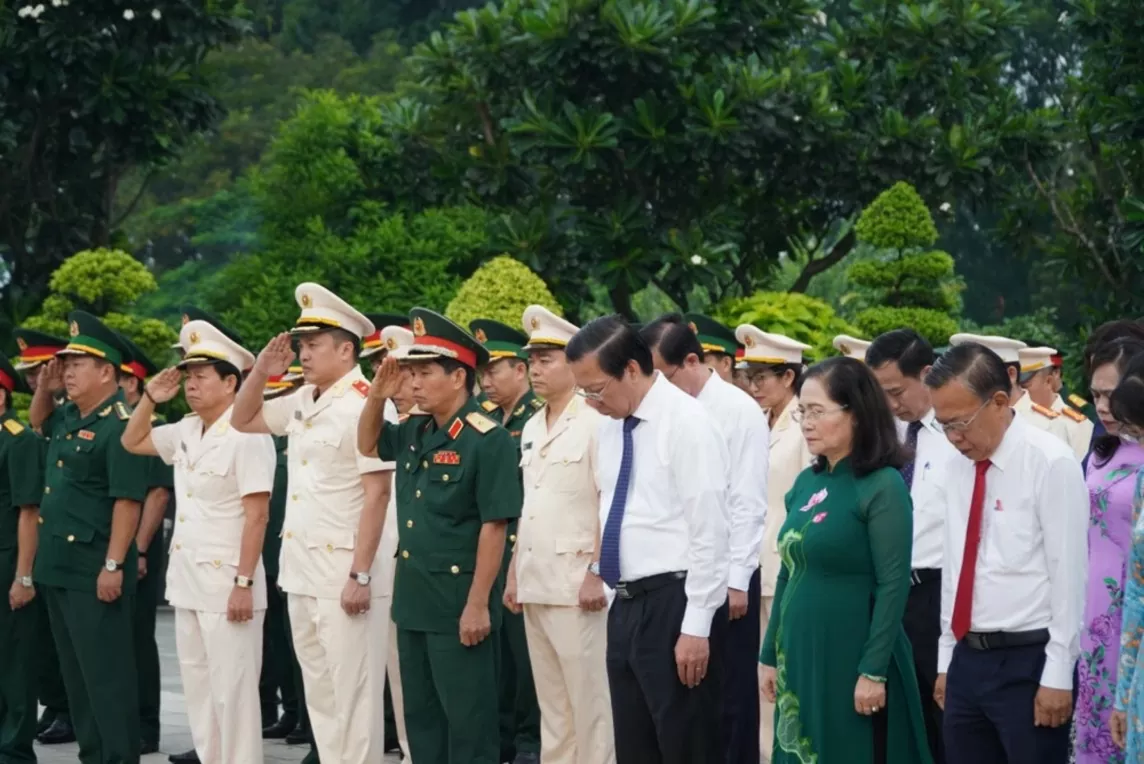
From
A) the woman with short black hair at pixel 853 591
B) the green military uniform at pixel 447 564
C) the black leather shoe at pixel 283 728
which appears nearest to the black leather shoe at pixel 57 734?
the black leather shoe at pixel 283 728

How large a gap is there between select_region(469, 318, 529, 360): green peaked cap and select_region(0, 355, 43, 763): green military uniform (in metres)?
2.22

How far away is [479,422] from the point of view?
22.5 feet

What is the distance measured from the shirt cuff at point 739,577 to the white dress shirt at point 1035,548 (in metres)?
1.77

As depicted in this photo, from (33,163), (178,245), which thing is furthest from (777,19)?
(178,245)

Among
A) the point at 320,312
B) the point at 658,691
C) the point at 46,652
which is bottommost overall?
the point at 46,652

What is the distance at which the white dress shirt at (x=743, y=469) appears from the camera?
23.4 feet

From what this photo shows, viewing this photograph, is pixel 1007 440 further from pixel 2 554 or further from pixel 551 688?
pixel 2 554

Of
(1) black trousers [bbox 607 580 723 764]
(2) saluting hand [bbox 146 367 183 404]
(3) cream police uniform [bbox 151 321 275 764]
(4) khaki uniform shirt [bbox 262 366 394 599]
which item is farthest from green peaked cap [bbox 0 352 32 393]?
(1) black trousers [bbox 607 580 723 764]

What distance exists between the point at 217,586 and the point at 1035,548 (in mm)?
3719

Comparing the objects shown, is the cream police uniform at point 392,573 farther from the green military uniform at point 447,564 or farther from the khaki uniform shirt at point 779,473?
the khaki uniform shirt at point 779,473

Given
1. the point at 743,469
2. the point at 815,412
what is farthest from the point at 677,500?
the point at 743,469

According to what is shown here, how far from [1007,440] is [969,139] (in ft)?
38.1

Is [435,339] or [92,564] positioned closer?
[435,339]

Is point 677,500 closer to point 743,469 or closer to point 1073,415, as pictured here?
point 743,469
